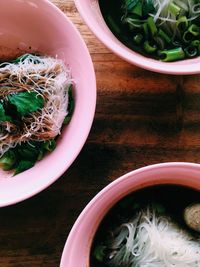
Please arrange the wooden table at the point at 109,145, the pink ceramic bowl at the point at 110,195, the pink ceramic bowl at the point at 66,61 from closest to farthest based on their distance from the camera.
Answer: the pink ceramic bowl at the point at 110,195
the pink ceramic bowl at the point at 66,61
the wooden table at the point at 109,145

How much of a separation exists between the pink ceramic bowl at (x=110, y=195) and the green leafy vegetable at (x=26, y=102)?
322 millimetres

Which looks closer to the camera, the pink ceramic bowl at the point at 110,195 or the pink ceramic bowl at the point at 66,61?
the pink ceramic bowl at the point at 110,195

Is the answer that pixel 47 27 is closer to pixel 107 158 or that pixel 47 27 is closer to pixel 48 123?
pixel 48 123

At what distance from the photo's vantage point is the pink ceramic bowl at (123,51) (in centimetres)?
131

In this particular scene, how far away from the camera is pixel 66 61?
146 centimetres

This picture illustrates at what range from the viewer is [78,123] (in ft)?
4.61

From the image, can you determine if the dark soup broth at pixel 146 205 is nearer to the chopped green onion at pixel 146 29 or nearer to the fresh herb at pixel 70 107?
the fresh herb at pixel 70 107

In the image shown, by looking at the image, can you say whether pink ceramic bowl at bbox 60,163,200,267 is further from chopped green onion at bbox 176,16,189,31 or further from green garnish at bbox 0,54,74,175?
chopped green onion at bbox 176,16,189,31

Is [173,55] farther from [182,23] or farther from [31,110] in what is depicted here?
[31,110]

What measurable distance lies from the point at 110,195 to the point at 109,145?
0.78ft

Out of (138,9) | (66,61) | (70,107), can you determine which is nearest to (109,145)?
(70,107)

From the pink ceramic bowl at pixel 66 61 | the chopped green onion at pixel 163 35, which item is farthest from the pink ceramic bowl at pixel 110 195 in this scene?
the chopped green onion at pixel 163 35

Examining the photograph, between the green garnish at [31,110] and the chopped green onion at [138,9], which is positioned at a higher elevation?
the chopped green onion at [138,9]

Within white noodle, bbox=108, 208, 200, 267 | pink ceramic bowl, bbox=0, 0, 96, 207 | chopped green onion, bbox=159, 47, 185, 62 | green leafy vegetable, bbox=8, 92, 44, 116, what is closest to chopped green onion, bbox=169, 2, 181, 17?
chopped green onion, bbox=159, 47, 185, 62
